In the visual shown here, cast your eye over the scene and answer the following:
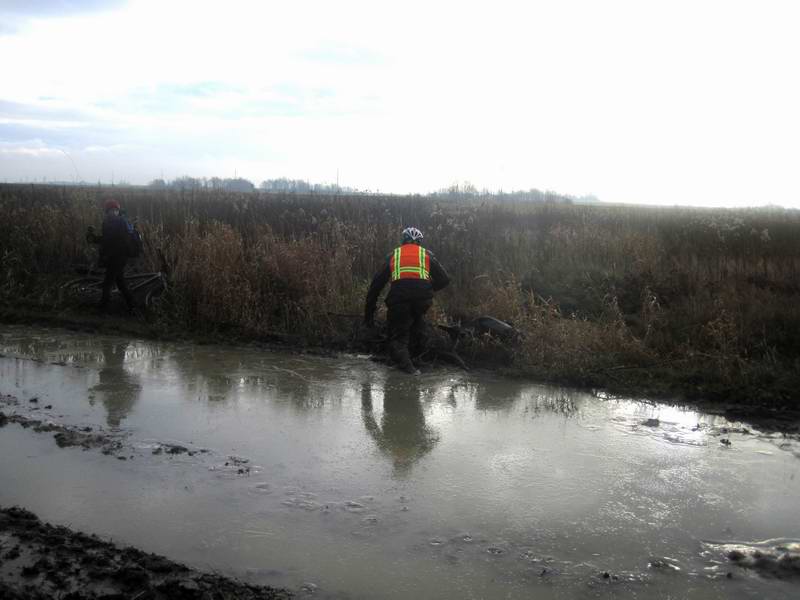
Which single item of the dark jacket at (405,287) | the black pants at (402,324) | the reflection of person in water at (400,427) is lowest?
the reflection of person in water at (400,427)

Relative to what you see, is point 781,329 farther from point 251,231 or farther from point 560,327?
point 251,231

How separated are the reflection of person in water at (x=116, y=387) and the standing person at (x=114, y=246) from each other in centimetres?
229

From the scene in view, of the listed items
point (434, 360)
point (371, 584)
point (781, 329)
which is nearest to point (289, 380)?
point (434, 360)

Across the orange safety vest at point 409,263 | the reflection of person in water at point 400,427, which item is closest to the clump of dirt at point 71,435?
the reflection of person in water at point 400,427

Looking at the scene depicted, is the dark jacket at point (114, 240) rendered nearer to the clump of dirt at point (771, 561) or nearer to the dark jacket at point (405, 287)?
the dark jacket at point (405, 287)

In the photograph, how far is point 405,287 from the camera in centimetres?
934

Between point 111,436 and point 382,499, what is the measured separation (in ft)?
8.87

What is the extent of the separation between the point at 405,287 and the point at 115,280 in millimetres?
5882

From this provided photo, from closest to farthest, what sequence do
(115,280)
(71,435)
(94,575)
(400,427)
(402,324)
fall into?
(94,575) < (71,435) < (400,427) < (402,324) < (115,280)

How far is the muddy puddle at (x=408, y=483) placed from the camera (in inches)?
171

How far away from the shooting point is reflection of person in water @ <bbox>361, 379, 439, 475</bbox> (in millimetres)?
6351

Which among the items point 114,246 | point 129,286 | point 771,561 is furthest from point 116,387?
point 771,561

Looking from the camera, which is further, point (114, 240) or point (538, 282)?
point (538, 282)

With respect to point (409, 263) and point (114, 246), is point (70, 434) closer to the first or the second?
point (409, 263)
